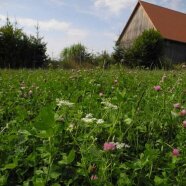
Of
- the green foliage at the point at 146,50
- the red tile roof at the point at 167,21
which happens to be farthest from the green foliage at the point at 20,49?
the red tile roof at the point at 167,21

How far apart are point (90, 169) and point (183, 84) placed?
313 cm

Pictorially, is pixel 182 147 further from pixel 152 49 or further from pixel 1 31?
pixel 152 49

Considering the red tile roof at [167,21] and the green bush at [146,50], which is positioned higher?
the red tile roof at [167,21]

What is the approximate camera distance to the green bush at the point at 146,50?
77.2 ft

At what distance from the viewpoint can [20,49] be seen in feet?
61.3

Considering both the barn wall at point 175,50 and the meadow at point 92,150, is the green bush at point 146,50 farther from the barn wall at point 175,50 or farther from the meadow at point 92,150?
the meadow at point 92,150

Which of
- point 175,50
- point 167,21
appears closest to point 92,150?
point 175,50

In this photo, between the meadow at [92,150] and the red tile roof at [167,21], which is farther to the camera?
the red tile roof at [167,21]

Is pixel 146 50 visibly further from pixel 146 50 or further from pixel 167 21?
pixel 167 21

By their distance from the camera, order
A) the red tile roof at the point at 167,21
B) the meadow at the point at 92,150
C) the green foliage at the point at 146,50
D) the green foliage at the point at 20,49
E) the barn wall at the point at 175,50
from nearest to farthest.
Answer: the meadow at the point at 92,150 → the green foliage at the point at 20,49 → the green foliage at the point at 146,50 → the barn wall at the point at 175,50 → the red tile roof at the point at 167,21

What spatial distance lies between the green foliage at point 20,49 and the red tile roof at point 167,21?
14.5m

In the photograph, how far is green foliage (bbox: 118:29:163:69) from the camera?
77.1 feet

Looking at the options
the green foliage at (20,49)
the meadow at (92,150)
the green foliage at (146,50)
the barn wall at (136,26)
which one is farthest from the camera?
the barn wall at (136,26)

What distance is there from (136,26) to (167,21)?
2855mm
